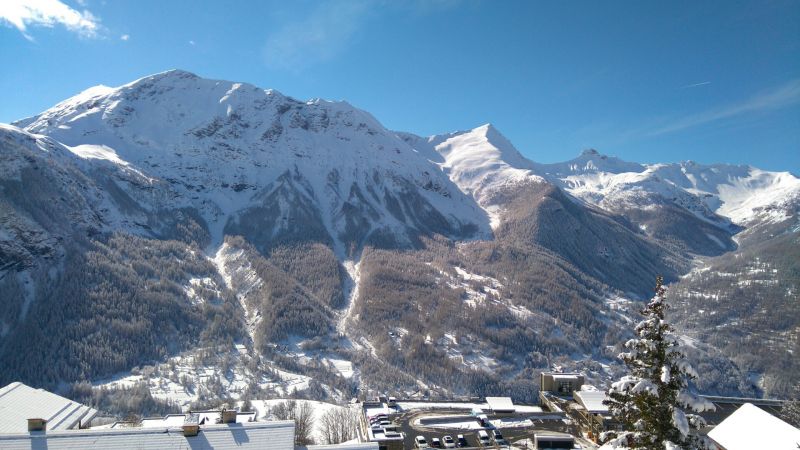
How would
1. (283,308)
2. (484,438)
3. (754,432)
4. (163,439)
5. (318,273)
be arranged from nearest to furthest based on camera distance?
(163,439) < (754,432) < (484,438) < (283,308) < (318,273)

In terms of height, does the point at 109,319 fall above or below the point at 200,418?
above

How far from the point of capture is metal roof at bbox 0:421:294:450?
1361 inches

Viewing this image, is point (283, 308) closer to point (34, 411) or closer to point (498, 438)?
point (34, 411)

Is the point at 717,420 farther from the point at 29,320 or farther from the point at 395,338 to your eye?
the point at 29,320

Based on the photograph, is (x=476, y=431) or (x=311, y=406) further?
(x=311, y=406)

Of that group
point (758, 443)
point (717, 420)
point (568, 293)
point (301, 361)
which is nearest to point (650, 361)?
point (758, 443)

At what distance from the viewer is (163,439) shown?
36000 millimetres

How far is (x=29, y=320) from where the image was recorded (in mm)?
130500

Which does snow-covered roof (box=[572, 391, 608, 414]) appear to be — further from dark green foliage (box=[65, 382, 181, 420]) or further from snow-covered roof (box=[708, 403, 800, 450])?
dark green foliage (box=[65, 382, 181, 420])

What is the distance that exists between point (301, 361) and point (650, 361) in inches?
4799

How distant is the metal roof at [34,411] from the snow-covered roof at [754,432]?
179 feet

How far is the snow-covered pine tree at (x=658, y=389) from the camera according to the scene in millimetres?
17609

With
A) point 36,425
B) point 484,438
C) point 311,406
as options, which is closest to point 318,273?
point 311,406

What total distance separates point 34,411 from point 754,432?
5930 centimetres
